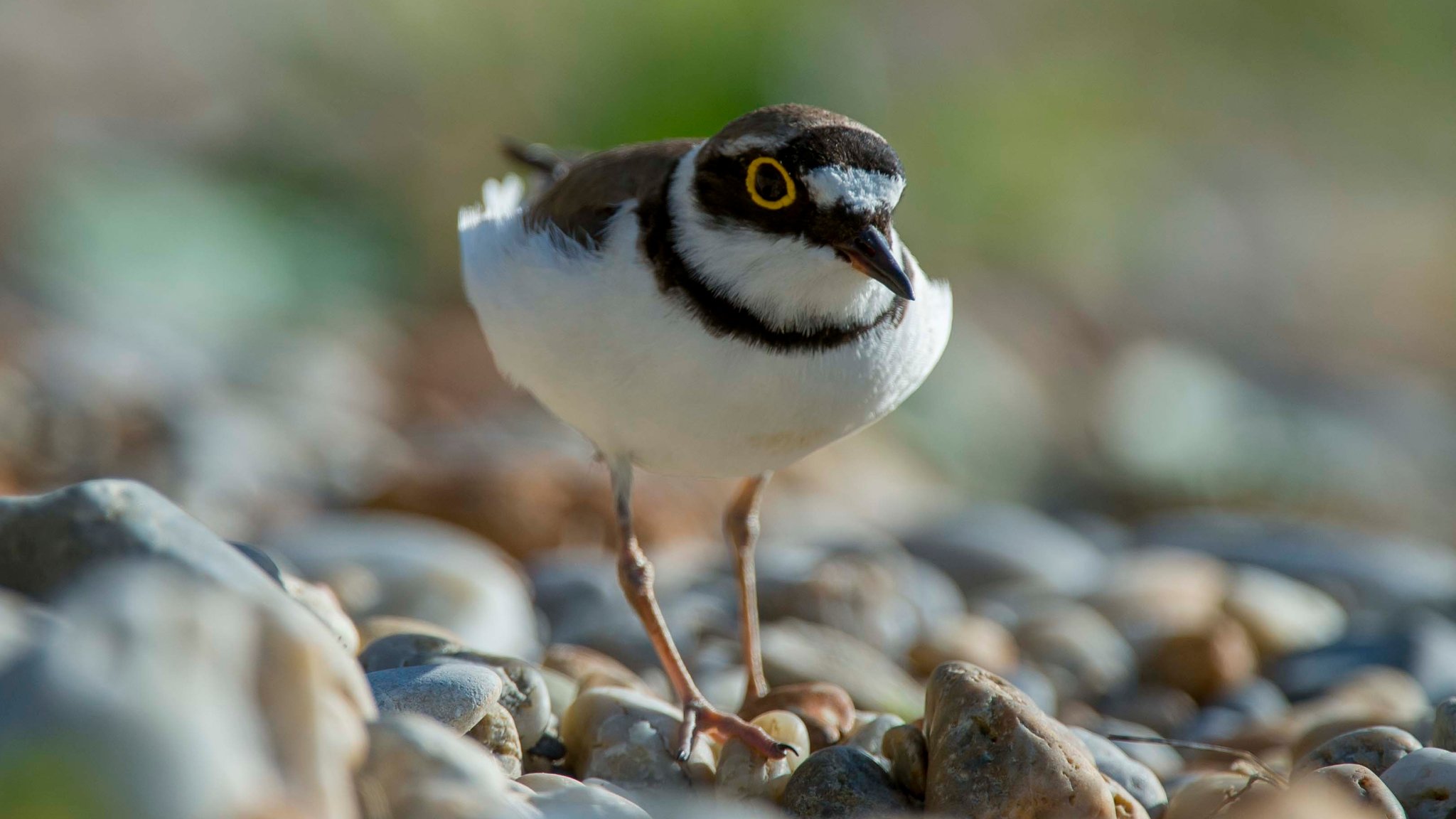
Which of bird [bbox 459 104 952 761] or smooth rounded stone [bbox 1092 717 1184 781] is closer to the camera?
bird [bbox 459 104 952 761]

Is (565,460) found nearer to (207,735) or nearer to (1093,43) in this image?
(207,735)

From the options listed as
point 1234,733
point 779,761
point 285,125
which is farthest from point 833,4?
point 779,761

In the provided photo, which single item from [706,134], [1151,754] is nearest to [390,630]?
[1151,754]

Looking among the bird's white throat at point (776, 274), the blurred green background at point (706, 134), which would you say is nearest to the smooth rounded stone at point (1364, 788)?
the bird's white throat at point (776, 274)

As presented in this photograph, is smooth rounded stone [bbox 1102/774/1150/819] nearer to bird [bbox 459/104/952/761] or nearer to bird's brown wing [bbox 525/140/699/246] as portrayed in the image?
bird [bbox 459/104/952/761]

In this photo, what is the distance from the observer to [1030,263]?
1105 centimetres

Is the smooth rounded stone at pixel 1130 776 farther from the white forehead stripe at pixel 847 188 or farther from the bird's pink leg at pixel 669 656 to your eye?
the white forehead stripe at pixel 847 188

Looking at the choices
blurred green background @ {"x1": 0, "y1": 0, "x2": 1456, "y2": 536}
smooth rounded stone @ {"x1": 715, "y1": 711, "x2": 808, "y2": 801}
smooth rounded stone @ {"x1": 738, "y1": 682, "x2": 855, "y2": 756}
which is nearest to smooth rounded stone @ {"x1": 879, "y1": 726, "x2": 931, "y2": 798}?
smooth rounded stone @ {"x1": 715, "y1": 711, "x2": 808, "y2": 801}

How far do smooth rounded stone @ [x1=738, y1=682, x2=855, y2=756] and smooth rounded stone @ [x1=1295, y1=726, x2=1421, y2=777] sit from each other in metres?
0.98

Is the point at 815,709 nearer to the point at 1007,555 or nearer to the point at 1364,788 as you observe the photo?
the point at 1364,788

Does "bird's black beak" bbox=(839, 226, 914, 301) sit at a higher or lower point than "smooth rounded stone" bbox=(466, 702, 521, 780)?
higher

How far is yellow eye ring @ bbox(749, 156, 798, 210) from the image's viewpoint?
113 inches

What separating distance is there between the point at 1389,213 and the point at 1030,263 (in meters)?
5.87

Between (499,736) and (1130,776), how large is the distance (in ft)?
4.30
